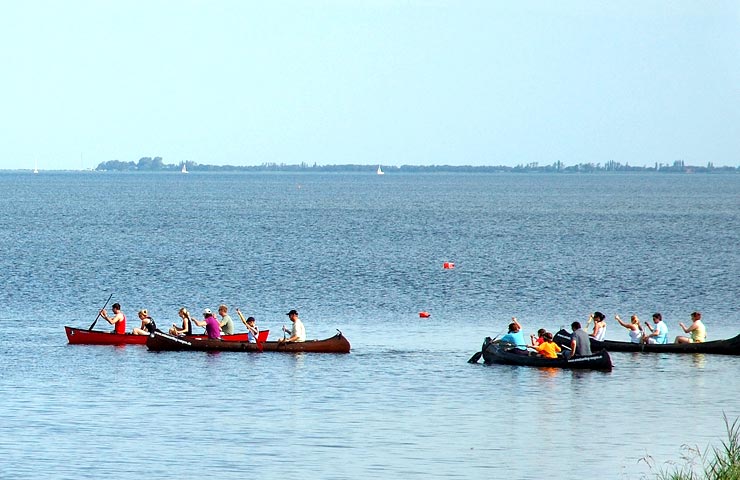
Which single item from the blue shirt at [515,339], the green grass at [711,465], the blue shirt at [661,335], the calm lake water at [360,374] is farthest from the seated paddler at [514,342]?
the green grass at [711,465]

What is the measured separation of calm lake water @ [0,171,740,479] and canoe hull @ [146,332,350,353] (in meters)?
0.35

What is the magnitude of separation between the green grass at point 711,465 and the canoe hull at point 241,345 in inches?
542

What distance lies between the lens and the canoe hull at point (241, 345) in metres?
40.1

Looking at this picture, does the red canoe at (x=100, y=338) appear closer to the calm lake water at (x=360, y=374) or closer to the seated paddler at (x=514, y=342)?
the calm lake water at (x=360, y=374)

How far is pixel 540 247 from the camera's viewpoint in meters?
95.9

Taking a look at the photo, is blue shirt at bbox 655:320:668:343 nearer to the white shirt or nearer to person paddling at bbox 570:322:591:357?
person paddling at bbox 570:322:591:357

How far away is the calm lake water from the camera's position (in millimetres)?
25812

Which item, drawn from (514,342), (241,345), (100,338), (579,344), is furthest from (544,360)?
(100,338)

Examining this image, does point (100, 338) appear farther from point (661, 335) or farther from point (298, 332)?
point (661, 335)

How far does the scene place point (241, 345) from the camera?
40.3 m

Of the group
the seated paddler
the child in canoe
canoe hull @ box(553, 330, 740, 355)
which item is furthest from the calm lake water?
the seated paddler

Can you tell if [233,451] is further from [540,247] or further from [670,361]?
[540,247]

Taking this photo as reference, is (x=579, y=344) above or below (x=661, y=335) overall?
below

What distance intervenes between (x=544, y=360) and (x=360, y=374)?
5.34 m
